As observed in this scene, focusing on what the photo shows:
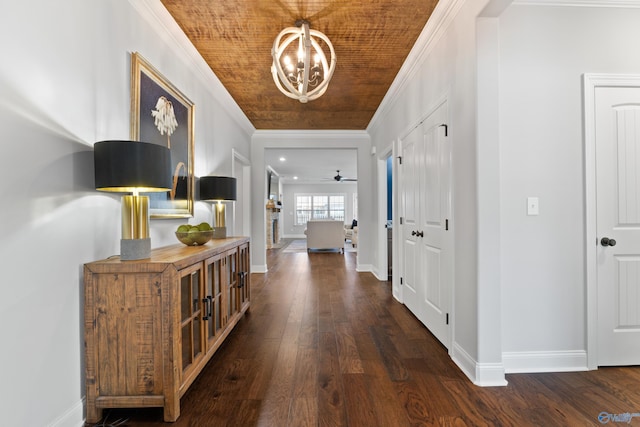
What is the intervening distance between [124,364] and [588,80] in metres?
3.29

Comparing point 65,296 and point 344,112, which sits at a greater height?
point 344,112

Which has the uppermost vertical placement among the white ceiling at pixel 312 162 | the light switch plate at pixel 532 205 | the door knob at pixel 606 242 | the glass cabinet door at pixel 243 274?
the white ceiling at pixel 312 162

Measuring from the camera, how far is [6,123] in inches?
45.3

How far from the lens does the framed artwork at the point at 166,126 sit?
6.45 feet

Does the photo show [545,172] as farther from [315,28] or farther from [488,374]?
[315,28]

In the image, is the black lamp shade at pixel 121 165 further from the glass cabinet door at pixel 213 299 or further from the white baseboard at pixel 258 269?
the white baseboard at pixel 258 269

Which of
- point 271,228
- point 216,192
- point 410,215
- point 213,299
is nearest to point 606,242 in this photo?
point 410,215

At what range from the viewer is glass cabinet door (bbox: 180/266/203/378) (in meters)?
1.67

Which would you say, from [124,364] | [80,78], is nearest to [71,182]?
[80,78]

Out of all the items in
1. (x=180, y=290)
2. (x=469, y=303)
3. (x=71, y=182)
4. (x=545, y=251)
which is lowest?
(x=469, y=303)

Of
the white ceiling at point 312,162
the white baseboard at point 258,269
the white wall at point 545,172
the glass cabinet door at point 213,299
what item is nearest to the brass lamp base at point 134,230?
the glass cabinet door at point 213,299

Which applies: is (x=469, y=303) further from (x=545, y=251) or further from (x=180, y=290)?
(x=180, y=290)

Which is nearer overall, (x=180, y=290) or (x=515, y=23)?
(x=180, y=290)

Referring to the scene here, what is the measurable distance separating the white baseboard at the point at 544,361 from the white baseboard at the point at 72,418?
2.46 m
